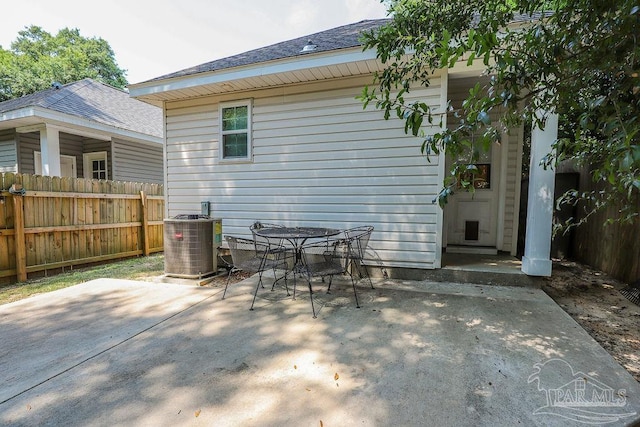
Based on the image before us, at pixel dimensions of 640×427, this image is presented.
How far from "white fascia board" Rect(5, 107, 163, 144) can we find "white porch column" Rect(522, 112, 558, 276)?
9.18 m

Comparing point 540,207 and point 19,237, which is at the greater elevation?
point 540,207

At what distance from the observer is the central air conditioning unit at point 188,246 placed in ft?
14.4

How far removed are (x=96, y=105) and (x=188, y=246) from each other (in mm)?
7038

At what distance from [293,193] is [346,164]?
3.37 feet

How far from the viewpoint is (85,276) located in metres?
5.00

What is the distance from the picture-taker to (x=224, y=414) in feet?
5.69

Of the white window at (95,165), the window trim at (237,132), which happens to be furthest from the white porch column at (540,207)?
the white window at (95,165)

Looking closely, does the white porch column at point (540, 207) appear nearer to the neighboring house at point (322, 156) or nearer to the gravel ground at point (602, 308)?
the neighboring house at point (322, 156)

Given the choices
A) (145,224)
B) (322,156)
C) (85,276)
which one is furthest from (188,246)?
(145,224)

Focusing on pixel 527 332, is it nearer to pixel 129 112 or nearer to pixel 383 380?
pixel 383 380

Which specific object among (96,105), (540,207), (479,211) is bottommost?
(479,211)

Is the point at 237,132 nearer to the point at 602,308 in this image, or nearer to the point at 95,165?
the point at 602,308

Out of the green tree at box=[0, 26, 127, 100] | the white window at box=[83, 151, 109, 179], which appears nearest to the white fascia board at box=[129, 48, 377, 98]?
the white window at box=[83, 151, 109, 179]

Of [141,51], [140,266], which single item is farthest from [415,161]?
[141,51]
